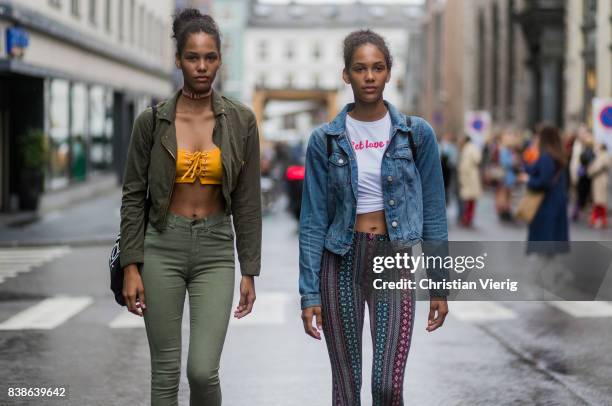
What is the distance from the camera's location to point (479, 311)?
11.3 meters

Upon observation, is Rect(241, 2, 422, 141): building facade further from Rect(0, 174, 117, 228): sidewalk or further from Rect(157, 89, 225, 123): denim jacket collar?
Rect(157, 89, 225, 123): denim jacket collar

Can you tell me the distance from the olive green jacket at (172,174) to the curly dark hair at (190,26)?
0.73 ft

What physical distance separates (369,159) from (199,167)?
65cm

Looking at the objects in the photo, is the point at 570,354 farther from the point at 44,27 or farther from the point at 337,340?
the point at 44,27

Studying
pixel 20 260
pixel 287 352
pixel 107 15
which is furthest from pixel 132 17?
pixel 287 352

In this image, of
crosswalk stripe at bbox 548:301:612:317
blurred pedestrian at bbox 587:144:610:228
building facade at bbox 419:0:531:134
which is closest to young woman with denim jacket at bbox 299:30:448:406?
crosswalk stripe at bbox 548:301:612:317

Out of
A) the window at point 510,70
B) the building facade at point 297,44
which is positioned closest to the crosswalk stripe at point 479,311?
the window at point 510,70

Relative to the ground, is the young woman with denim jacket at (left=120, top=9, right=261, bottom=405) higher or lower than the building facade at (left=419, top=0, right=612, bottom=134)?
lower

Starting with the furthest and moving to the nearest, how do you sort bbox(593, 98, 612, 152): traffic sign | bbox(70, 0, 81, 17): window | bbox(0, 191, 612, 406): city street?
bbox(70, 0, 81, 17): window < bbox(593, 98, 612, 152): traffic sign < bbox(0, 191, 612, 406): city street

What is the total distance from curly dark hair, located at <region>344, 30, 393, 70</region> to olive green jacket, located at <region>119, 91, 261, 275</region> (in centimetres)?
46

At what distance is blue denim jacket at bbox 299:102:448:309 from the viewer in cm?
468

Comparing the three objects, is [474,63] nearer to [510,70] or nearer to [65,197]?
[510,70]

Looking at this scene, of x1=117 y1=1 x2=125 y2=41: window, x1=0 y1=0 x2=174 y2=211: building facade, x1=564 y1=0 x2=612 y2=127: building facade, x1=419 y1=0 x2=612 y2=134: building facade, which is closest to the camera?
x1=0 y1=0 x2=174 y2=211: building facade

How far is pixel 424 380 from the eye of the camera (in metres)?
7.80
